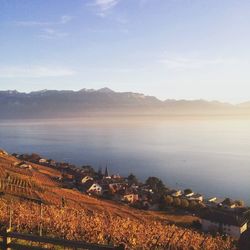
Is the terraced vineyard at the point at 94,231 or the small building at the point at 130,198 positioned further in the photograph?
the small building at the point at 130,198

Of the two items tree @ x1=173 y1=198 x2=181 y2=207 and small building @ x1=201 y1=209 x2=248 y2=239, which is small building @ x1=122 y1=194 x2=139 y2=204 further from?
small building @ x1=201 y1=209 x2=248 y2=239

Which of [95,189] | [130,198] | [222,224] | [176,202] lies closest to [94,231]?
[222,224]

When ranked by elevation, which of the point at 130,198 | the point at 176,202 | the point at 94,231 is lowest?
the point at 176,202

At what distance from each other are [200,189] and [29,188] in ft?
176

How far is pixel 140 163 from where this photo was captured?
10094cm

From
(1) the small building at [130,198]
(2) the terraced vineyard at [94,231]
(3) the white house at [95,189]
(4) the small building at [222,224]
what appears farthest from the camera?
(3) the white house at [95,189]

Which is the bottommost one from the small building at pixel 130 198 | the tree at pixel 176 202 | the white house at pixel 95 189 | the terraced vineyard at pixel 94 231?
the tree at pixel 176 202

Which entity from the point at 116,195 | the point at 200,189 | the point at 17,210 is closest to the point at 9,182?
the point at 17,210

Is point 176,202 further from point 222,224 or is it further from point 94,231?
point 94,231

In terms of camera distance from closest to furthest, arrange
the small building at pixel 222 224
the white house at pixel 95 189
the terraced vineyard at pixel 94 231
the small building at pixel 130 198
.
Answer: the terraced vineyard at pixel 94 231 → the small building at pixel 222 224 → the small building at pixel 130 198 → the white house at pixel 95 189

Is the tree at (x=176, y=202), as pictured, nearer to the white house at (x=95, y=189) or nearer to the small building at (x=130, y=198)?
the small building at (x=130, y=198)

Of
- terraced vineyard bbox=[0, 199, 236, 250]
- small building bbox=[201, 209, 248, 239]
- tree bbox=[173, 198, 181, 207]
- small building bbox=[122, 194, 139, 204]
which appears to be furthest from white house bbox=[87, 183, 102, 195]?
terraced vineyard bbox=[0, 199, 236, 250]

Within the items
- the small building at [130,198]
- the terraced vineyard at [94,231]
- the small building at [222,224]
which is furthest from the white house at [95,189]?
the terraced vineyard at [94,231]

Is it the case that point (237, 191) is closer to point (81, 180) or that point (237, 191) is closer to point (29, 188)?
point (81, 180)
